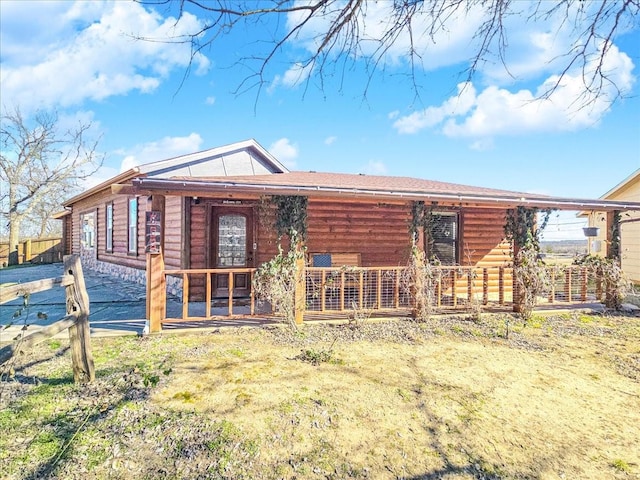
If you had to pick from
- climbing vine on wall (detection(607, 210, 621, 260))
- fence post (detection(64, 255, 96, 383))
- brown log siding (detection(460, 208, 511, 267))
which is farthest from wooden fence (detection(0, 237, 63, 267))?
climbing vine on wall (detection(607, 210, 621, 260))

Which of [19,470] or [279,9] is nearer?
[279,9]

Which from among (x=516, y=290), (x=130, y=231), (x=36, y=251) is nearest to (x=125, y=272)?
(x=130, y=231)

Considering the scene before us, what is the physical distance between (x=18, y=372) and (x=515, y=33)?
6063mm

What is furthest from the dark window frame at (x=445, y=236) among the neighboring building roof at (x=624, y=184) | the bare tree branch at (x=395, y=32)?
the neighboring building roof at (x=624, y=184)

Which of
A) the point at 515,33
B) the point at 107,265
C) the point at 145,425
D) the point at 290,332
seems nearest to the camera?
the point at 515,33

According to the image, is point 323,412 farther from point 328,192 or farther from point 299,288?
point 328,192

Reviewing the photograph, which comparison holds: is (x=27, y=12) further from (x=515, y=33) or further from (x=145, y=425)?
(x=515, y=33)

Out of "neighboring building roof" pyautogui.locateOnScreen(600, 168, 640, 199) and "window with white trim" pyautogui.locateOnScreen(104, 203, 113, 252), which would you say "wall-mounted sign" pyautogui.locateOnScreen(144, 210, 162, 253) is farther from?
"neighboring building roof" pyautogui.locateOnScreen(600, 168, 640, 199)

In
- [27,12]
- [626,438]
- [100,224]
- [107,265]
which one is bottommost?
[626,438]

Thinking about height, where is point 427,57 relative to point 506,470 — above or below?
above

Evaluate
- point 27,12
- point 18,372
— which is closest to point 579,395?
point 18,372

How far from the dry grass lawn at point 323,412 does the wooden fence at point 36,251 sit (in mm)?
20187

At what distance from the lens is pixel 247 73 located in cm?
262

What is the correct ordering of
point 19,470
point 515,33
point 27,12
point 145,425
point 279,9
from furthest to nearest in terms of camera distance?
point 27,12, point 145,425, point 515,33, point 19,470, point 279,9
